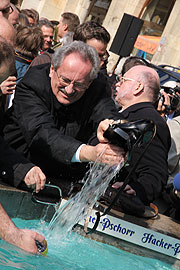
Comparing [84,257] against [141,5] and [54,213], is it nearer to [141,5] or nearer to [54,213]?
[54,213]

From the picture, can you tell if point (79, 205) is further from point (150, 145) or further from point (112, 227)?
point (150, 145)

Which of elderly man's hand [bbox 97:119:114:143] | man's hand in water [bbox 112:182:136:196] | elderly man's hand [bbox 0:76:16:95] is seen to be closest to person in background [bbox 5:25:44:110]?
elderly man's hand [bbox 0:76:16:95]

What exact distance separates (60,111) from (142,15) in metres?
26.1

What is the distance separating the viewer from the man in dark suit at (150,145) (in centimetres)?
423

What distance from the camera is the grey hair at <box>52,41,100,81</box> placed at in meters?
3.98

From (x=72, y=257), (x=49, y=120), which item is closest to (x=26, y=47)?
(x=49, y=120)

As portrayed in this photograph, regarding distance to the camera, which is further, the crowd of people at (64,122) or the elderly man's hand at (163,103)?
the elderly man's hand at (163,103)

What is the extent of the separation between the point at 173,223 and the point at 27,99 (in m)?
1.79

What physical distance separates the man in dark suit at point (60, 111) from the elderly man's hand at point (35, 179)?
23 centimetres

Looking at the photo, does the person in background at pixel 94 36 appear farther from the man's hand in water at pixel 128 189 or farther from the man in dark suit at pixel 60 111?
the man's hand in water at pixel 128 189

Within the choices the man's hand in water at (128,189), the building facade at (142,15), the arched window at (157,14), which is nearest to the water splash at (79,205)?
the man's hand in water at (128,189)

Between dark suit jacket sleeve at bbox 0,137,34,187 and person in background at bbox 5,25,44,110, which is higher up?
person in background at bbox 5,25,44,110

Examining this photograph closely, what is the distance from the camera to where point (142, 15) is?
29.0 meters

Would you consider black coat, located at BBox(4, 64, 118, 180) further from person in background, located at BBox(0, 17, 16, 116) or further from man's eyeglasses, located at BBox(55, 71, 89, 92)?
man's eyeglasses, located at BBox(55, 71, 89, 92)
